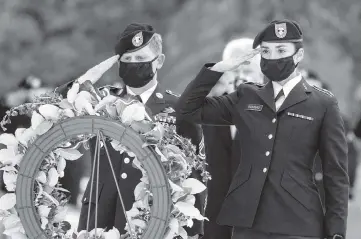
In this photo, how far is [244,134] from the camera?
374cm

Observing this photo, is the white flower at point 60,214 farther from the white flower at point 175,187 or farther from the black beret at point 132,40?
the black beret at point 132,40

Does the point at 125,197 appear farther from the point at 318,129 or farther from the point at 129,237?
the point at 318,129

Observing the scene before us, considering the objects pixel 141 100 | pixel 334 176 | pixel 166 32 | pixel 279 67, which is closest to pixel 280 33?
pixel 279 67

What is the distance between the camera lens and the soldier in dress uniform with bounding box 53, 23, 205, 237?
3855 mm

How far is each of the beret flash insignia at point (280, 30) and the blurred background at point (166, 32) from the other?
3.15m

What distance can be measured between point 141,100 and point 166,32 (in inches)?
117

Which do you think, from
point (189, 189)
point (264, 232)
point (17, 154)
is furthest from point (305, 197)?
point (17, 154)

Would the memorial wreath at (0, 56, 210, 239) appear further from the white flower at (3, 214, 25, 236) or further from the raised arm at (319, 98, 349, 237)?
the raised arm at (319, 98, 349, 237)

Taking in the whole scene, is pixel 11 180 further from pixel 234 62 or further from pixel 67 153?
pixel 234 62

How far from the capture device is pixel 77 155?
11.3 feet

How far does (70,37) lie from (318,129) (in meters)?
3.86

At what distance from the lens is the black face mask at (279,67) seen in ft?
12.2

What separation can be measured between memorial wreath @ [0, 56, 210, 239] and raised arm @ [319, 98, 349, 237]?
524 mm

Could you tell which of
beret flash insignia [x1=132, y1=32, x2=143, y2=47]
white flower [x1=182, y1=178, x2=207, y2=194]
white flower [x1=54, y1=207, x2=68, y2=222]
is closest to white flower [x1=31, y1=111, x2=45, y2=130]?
white flower [x1=54, y1=207, x2=68, y2=222]
